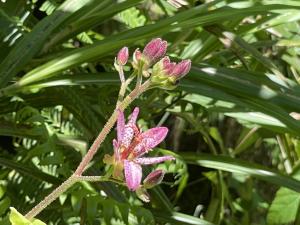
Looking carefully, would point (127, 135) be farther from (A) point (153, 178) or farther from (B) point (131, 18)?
(B) point (131, 18)

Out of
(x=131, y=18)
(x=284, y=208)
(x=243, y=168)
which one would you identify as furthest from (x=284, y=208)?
(x=131, y=18)

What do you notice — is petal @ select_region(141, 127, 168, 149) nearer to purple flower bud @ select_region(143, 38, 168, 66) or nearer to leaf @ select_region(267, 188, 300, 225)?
purple flower bud @ select_region(143, 38, 168, 66)

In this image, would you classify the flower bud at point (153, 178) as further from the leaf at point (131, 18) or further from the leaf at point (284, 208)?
the leaf at point (131, 18)

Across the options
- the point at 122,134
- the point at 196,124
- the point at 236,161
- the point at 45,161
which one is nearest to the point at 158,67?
the point at 122,134

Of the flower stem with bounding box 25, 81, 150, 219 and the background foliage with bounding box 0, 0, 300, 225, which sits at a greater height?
the flower stem with bounding box 25, 81, 150, 219

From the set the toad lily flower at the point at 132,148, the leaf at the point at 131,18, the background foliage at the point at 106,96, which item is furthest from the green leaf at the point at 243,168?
the toad lily flower at the point at 132,148

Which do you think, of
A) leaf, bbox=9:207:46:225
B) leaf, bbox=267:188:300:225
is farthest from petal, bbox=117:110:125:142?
leaf, bbox=267:188:300:225
